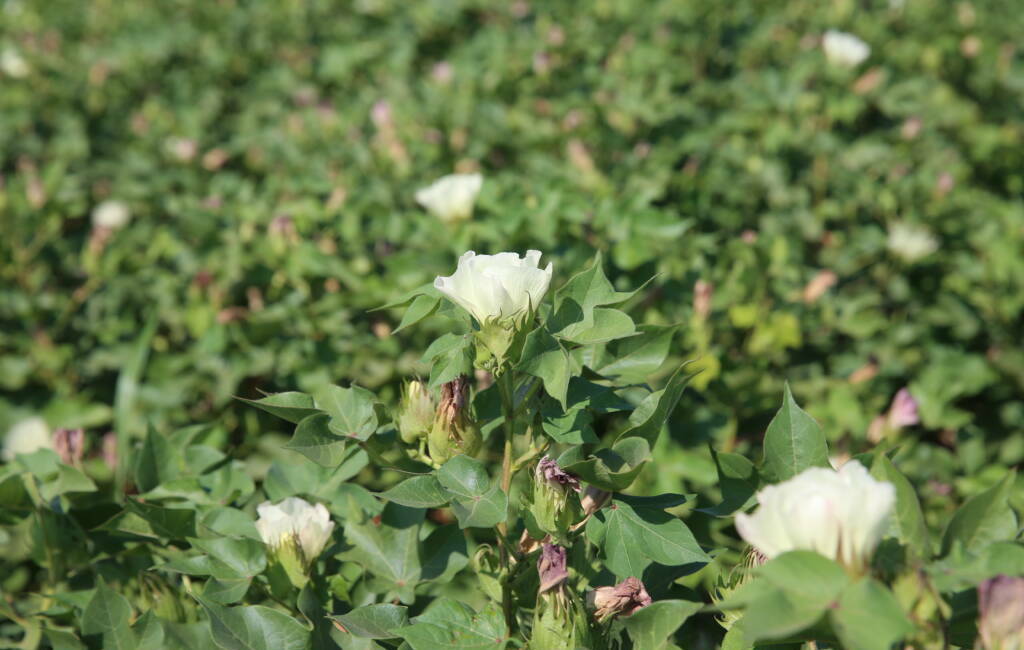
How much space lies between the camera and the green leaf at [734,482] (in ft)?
3.18

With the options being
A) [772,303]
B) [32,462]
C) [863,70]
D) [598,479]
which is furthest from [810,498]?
[863,70]

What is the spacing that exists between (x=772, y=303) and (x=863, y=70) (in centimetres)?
125

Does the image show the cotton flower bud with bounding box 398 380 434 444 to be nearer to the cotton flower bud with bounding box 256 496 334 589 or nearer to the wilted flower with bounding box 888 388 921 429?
the cotton flower bud with bounding box 256 496 334 589

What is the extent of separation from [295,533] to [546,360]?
423mm

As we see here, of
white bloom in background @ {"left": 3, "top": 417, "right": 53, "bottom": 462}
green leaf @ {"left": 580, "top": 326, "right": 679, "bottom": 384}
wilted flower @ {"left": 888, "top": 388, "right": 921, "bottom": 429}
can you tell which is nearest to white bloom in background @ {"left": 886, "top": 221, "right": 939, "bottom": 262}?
wilted flower @ {"left": 888, "top": 388, "right": 921, "bottom": 429}

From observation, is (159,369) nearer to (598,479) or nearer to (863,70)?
(598,479)

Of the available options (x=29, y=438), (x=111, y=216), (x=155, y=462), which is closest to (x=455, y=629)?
(x=155, y=462)

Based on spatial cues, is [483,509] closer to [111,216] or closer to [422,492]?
[422,492]

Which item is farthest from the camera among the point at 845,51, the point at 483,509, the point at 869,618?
the point at 845,51

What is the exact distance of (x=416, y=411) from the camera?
1006 millimetres

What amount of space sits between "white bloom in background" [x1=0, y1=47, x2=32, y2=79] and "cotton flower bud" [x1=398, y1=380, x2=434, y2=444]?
3266mm

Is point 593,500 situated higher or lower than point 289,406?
lower

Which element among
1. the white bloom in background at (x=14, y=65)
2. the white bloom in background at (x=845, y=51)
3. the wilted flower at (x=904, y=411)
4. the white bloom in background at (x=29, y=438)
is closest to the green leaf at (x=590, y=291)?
the wilted flower at (x=904, y=411)

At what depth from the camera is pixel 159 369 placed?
7.35 feet
